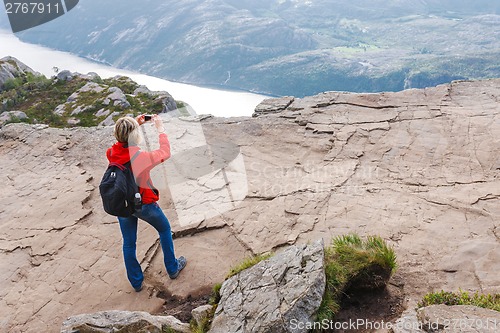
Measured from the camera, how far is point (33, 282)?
916 cm

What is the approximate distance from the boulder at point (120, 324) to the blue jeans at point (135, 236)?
5.30 feet

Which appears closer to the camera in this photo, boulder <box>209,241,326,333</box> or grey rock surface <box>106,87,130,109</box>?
boulder <box>209,241,326,333</box>

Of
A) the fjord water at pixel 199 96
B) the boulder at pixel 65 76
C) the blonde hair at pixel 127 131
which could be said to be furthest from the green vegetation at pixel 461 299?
the fjord water at pixel 199 96

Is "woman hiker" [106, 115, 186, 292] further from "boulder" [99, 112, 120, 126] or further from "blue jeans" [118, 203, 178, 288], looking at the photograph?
"boulder" [99, 112, 120, 126]

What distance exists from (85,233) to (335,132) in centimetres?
861

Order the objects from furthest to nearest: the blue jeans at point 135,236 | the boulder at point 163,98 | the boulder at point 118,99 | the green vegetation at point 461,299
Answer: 1. the boulder at point 163,98
2. the boulder at point 118,99
3. the blue jeans at point 135,236
4. the green vegetation at point 461,299

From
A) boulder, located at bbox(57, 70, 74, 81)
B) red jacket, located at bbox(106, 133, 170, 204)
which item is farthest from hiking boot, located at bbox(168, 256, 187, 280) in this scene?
boulder, located at bbox(57, 70, 74, 81)

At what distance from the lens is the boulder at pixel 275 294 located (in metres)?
5.59

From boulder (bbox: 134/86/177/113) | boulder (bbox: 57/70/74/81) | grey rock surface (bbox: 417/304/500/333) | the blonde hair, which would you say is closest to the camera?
grey rock surface (bbox: 417/304/500/333)

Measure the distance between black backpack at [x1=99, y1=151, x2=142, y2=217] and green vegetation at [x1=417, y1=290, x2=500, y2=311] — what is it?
499 cm

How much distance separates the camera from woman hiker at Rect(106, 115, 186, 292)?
6930mm

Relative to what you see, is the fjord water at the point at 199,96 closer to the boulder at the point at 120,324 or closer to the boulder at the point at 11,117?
the boulder at the point at 11,117

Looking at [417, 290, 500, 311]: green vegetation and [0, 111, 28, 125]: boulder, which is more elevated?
[417, 290, 500, 311]: green vegetation

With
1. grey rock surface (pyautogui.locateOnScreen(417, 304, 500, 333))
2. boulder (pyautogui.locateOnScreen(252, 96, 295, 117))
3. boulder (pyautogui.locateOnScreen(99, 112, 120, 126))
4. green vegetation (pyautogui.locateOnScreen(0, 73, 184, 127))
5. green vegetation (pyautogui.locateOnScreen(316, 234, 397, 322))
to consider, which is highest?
grey rock surface (pyautogui.locateOnScreen(417, 304, 500, 333))
